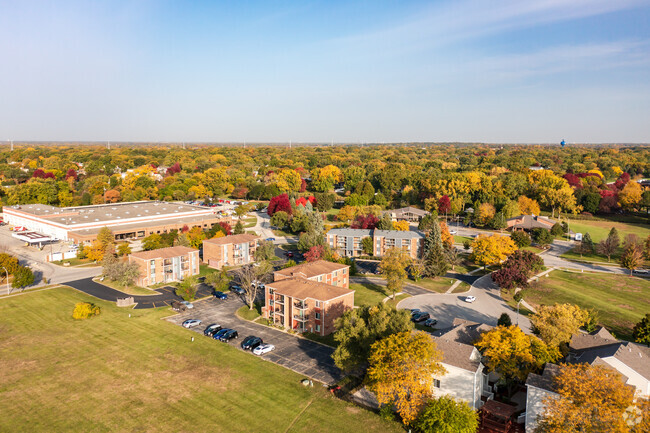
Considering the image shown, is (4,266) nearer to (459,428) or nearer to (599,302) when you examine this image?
(459,428)

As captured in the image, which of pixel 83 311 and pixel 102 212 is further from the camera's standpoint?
pixel 102 212

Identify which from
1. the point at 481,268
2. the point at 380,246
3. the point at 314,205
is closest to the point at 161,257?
the point at 380,246

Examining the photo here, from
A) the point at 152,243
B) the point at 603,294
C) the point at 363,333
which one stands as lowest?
the point at 603,294

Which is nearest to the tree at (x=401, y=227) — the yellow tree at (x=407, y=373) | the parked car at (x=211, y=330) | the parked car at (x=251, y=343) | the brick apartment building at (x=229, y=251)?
the brick apartment building at (x=229, y=251)

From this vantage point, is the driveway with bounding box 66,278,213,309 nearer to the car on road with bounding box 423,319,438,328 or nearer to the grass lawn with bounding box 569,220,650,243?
the car on road with bounding box 423,319,438,328

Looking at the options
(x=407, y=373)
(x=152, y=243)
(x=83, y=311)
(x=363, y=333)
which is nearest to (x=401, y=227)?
(x=152, y=243)

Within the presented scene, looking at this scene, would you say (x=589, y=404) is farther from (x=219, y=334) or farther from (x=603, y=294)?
(x=603, y=294)
